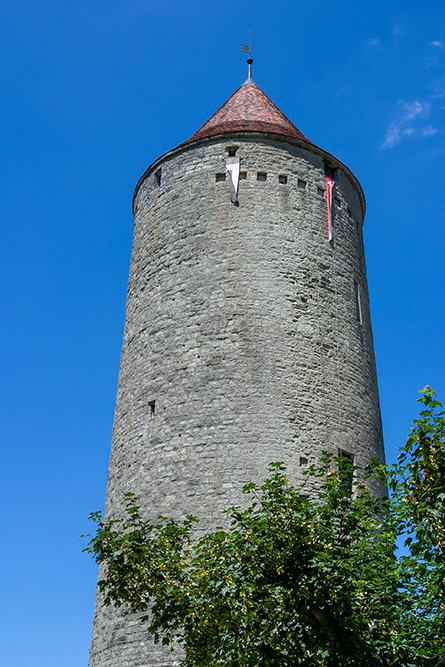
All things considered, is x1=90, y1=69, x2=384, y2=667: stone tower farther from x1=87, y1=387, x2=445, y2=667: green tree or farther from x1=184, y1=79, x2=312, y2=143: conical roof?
x1=87, y1=387, x2=445, y2=667: green tree

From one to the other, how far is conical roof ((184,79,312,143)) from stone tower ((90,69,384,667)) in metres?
0.09

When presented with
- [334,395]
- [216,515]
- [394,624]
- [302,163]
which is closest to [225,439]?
[216,515]

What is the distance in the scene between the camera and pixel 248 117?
17.1 m

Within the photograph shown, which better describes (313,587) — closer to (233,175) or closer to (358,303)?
(358,303)

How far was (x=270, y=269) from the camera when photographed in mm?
14547

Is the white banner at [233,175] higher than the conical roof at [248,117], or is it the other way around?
the conical roof at [248,117]

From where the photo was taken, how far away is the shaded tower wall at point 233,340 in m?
12.9

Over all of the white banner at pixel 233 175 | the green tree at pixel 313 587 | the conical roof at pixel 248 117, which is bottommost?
the green tree at pixel 313 587

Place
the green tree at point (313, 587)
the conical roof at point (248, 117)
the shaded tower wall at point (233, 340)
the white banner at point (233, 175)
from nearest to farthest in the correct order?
1. the green tree at point (313, 587)
2. the shaded tower wall at point (233, 340)
3. the white banner at point (233, 175)
4. the conical roof at point (248, 117)

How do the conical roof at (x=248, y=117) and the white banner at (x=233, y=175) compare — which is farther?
the conical roof at (x=248, y=117)

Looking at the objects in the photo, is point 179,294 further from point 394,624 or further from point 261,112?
point 394,624

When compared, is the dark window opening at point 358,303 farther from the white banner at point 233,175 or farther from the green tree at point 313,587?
the green tree at point 313,587

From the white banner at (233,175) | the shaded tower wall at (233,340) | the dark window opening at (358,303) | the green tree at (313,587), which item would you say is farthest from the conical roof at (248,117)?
the green tree at (313,587)

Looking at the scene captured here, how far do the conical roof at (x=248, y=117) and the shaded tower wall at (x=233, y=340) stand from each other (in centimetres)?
28
